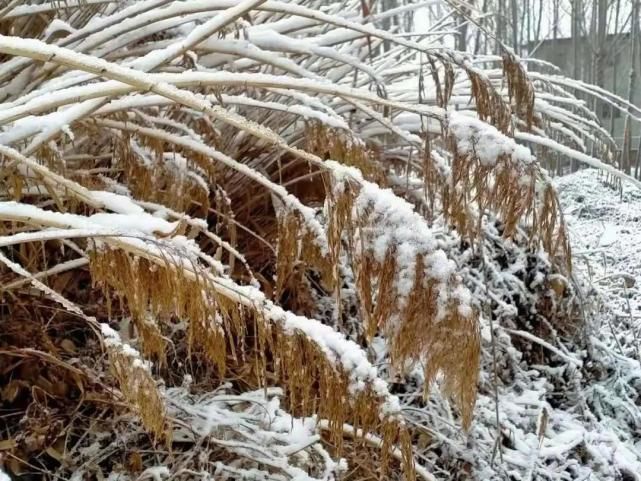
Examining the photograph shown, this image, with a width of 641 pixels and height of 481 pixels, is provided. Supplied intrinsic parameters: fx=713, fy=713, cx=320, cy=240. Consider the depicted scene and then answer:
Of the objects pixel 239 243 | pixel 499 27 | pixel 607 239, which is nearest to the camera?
pixel 239 243

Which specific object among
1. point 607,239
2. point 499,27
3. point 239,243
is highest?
point 499,27

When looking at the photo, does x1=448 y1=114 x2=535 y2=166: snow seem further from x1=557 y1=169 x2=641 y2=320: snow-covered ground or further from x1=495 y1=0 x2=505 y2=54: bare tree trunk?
x1=557 y1=169 x2=641 y2=320: snow-covered ground

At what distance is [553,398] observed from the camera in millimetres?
1979

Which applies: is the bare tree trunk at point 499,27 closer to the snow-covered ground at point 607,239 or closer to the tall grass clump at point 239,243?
the tall grass clump at point 239,243

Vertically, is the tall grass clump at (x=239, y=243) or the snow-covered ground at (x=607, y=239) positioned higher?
the tall grass clump at (x=239, y=243)

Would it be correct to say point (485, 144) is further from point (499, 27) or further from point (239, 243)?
point (499, 27)

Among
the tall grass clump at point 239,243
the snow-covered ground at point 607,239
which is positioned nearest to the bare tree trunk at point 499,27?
the tall grass clump at point 239,243

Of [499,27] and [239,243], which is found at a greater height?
[499,27]

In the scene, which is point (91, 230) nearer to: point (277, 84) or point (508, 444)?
point (277, 84)

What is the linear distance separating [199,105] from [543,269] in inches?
63.7

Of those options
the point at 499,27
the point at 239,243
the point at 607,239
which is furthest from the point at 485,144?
the point at 499,27

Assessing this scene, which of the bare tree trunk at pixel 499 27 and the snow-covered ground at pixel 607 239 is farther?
the snow-covered ground at pixel 607 239

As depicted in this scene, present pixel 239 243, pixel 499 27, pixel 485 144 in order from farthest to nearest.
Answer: pixel 499 27, pixel 239 243, pixel 485 144

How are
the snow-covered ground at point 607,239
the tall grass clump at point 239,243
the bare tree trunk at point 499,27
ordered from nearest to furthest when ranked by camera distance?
the tall grass clump at point 239,243 → the bare tree trunk at point 499,27 → the snow-covered ground at point 607,239
